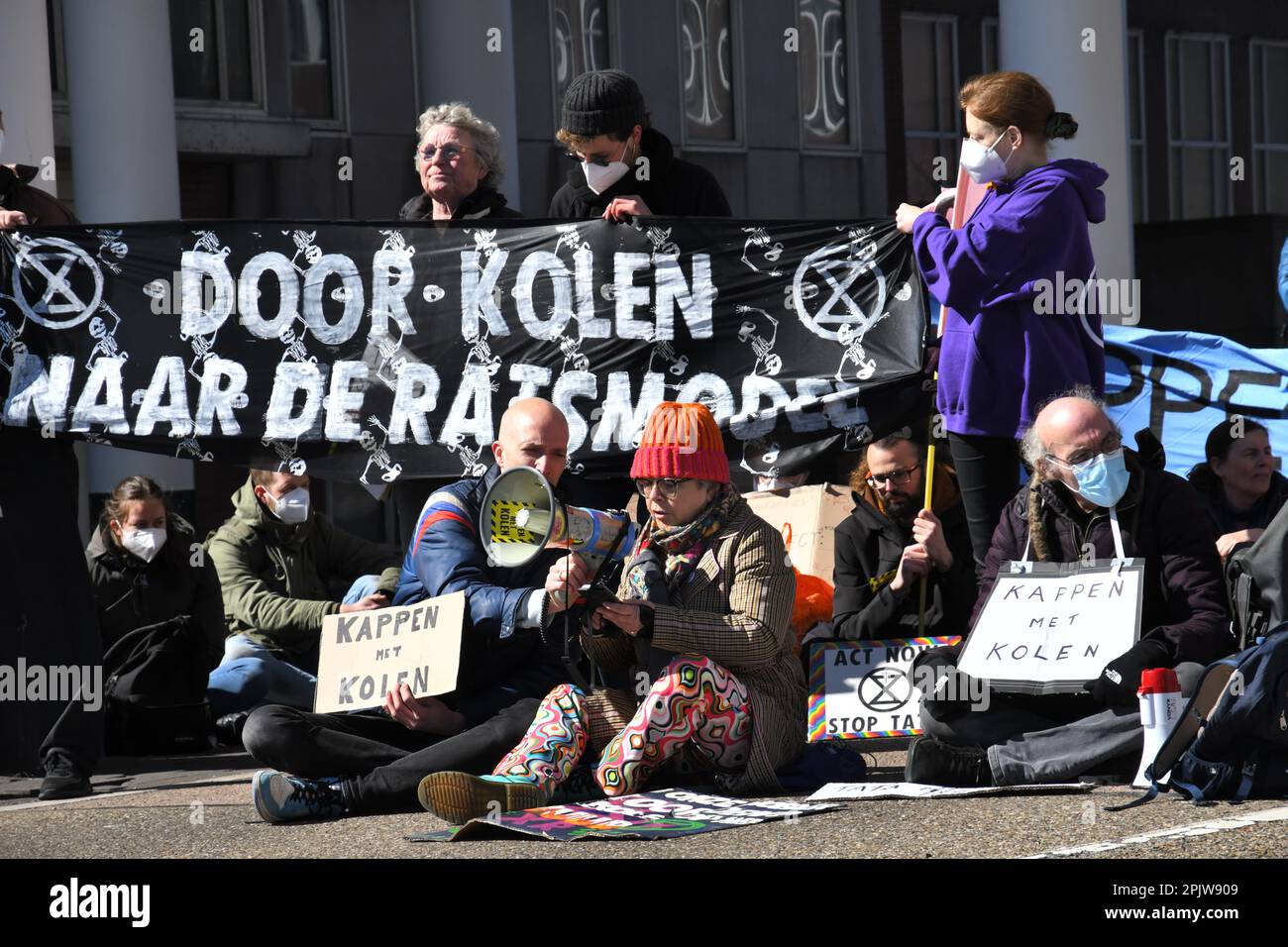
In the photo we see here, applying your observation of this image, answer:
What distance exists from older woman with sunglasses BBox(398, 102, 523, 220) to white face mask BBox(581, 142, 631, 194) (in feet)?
1.24

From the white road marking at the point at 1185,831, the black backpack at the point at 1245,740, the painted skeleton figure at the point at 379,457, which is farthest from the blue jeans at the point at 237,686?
the white road marking at the point at 1185,831

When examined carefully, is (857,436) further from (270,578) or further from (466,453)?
(270,578)

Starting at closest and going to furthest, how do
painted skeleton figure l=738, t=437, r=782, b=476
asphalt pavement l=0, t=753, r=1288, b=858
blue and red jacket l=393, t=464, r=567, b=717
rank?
asphalt pavement l=0, t=753, r=1288, b=858
blue and red jacket l=393, t=464, r=567, b=717
painted skeleton figure l=738, t=437, r=782, b=476

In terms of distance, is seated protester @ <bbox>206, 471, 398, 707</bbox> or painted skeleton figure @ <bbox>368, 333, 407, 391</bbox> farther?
seated protester @ <bbox>206, 471, 398, 707</bbox>

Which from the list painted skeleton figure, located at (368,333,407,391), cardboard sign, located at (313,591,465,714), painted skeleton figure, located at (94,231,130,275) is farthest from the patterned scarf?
painted skeleton figure, located at (94,231,130,275)

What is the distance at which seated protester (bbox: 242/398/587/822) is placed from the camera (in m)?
6.42

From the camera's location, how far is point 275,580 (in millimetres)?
9359

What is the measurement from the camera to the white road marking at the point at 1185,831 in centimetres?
504

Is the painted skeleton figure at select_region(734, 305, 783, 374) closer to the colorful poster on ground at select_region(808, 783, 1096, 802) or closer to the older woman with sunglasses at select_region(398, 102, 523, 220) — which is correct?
the older woman with sunglasses at select_region(398, 102, 523, 220)

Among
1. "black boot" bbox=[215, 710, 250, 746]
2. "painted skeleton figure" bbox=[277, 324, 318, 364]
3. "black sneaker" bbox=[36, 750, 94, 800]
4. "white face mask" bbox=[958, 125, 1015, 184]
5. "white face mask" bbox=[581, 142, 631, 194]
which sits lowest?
"black boot" bbox=[215, 710, 250, 746]

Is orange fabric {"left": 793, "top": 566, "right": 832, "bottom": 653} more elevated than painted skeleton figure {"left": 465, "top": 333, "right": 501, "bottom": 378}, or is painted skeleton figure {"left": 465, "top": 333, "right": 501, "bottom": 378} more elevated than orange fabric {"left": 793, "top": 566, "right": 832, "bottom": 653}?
painted skeleton figure {"left": 465, "top": 333, "right": 501, "bottom": 378}

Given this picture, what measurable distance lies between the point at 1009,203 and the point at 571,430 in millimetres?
1951

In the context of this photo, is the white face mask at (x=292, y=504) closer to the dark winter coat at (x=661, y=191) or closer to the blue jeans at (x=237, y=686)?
the blue jeans at (x=237, y=686)
